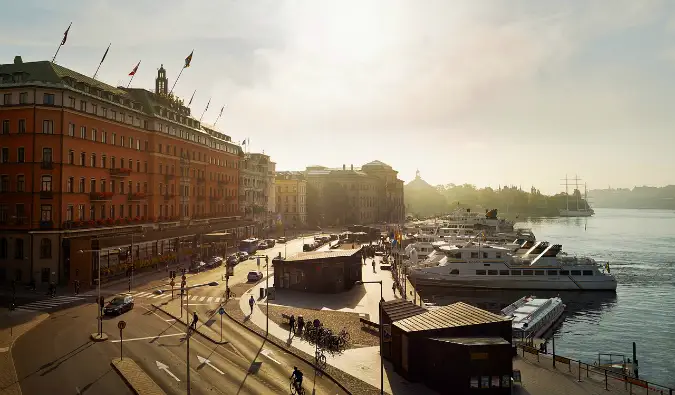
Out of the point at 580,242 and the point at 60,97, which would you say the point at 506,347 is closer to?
the point at 60,97

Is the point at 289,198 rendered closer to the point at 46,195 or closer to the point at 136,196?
the point at 136,196

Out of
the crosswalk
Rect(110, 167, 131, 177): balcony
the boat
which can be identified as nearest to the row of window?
the boat

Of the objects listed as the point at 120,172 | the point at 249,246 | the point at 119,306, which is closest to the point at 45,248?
the point at 120,172

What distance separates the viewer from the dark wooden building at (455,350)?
28438 mm

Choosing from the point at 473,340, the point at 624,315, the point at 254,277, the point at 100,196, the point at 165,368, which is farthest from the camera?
the point at 100,196

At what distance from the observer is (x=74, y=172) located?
212ft

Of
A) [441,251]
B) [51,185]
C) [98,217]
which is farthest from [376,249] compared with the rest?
[51,185]

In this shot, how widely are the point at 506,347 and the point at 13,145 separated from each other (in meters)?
63.1

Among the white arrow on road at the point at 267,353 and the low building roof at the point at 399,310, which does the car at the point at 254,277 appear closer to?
the white arrow on road at the point at 267,353

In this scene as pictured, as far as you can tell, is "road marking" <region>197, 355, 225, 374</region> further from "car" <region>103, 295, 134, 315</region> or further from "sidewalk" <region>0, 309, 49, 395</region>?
"car" <region>103, 295, 134, 315</region>

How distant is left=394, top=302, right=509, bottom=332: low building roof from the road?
6575mm

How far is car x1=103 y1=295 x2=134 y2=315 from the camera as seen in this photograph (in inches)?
1834

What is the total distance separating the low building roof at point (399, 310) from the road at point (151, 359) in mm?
7314

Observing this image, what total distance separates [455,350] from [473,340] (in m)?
1.51
